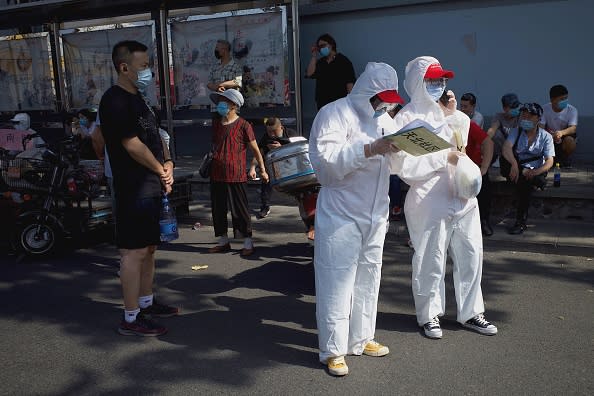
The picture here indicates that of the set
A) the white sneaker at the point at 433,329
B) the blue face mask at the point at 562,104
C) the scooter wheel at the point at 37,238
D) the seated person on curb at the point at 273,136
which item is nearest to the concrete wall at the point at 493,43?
the blue face mask at the point at 562,104

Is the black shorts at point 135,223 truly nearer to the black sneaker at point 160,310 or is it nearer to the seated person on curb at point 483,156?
the black sneaker at point 160,310

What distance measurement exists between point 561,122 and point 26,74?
33.6 ft

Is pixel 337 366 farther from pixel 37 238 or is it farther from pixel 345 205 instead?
pixel 37 238

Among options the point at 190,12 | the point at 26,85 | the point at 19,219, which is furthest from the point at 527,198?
the point at 26,85

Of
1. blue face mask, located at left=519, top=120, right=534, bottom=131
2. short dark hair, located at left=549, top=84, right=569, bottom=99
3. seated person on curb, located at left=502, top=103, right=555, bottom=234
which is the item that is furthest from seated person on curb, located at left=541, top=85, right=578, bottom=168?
blue face mask, located at left=519, top=120, right=534, bottom=131

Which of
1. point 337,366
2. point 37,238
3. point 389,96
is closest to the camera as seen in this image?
point 389,96

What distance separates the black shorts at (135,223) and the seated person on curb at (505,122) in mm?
5207

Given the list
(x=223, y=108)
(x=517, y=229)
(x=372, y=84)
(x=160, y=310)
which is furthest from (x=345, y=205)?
(x=517, y=229)

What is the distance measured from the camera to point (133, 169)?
157 inches

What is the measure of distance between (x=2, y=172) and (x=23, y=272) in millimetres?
1429

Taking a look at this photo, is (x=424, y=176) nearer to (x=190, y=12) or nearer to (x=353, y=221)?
(x=353, y=221)

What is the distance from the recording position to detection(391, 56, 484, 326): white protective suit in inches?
153

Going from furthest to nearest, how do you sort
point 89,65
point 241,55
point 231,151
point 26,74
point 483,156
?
point 26,74, point 89,65, point 241,55, point 231,151, point 483,156

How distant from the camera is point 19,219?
6.41 meters
